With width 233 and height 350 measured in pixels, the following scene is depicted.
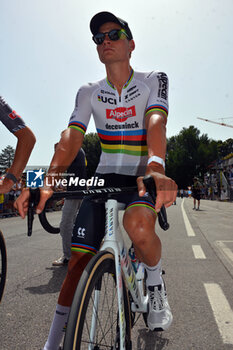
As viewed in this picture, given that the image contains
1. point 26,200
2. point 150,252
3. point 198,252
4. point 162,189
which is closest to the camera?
point 162,189

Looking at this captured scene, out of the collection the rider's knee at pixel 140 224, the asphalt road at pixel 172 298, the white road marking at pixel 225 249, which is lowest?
the asphalt road at pixel 172 298

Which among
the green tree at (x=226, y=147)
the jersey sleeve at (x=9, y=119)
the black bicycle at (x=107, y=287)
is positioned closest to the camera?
the black bicycle at (x=107, y=287)

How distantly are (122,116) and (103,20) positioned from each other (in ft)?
2.18

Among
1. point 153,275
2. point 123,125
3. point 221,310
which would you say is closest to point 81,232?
point 153,275

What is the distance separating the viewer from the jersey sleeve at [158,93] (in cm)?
224

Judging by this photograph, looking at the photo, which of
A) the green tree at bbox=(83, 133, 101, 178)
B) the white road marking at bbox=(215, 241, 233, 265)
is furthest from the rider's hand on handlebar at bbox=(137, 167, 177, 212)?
the white road marking at bbox=(215, 241, 233, 265)

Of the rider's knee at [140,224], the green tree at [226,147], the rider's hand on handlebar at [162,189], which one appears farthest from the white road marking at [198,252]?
the green tree at [226,147]

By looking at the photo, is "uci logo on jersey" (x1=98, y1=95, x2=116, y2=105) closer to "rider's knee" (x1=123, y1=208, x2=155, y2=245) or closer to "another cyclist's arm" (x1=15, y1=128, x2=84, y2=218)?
"another cyclist's arm" (x1=15, y1=128, x2=84, y2=218)

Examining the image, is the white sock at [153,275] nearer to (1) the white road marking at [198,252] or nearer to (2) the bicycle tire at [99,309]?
(2) the bicycle tire at [99,309]

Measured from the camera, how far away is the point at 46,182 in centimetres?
198

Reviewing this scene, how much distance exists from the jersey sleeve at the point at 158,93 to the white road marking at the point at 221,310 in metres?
1.98

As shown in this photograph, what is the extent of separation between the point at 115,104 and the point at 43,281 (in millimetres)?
3132

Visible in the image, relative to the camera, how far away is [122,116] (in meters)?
2.38

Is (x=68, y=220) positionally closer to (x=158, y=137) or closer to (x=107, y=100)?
(x=107, y=100)
